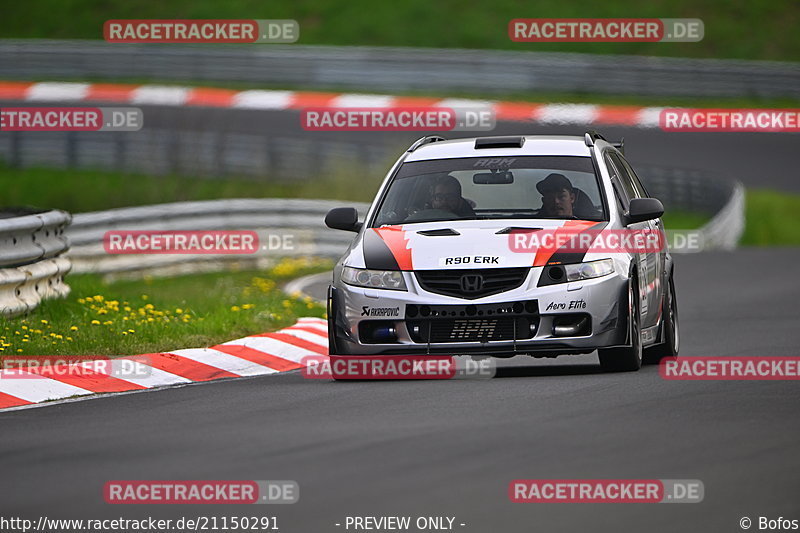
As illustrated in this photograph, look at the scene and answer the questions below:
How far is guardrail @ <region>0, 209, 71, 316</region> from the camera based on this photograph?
44.2 ft

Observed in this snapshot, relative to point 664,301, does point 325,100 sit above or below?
above

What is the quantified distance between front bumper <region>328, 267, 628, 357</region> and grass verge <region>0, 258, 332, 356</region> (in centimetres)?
245

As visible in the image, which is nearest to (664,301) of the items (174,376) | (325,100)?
(174,376)

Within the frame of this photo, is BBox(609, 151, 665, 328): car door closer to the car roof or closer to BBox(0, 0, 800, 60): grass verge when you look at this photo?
the car roof

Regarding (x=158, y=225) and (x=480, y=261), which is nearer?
(x=480, y=261)

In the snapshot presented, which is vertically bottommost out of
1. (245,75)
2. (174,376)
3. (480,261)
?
(174,376)

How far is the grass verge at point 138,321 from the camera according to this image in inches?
497

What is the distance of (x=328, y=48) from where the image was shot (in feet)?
136

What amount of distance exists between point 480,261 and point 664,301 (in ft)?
7.30

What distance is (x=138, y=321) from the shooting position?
1395 cm

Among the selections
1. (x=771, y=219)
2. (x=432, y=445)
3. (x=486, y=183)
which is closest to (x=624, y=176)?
(x=486, y=183)

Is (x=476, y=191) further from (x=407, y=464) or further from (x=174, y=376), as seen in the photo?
(x=407, y=464)

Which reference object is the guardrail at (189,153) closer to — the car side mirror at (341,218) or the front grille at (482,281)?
the car side mirror at (341,218)

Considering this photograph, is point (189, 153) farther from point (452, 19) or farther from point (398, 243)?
point (398, 243)
